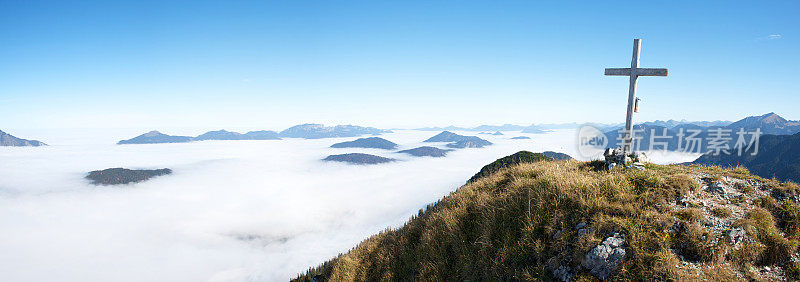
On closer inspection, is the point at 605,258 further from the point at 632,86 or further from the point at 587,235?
the point at 632,86

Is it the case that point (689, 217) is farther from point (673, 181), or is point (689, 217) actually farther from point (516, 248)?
point (516, 248)

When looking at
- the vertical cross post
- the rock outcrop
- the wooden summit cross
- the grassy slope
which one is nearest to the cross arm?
the wooden summit cross

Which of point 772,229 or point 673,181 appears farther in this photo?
point 673,181

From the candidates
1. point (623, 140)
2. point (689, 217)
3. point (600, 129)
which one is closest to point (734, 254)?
point (689, 217)

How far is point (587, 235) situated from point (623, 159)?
5.42m

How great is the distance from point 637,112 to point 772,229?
699cm

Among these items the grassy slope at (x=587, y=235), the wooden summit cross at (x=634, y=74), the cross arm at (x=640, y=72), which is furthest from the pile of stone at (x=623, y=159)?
the cross arm at (x=640, y=72)

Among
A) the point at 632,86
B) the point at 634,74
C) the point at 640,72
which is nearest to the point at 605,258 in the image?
the point at 632,86

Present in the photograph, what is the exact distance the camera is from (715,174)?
30.5ft

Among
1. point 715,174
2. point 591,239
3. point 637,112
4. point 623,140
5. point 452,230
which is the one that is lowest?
point 452,230

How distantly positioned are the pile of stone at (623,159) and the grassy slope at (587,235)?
531 millimetres

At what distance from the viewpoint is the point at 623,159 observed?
10.3 meters

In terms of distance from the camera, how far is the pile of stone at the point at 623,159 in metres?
10.1

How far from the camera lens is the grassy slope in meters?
5.92
